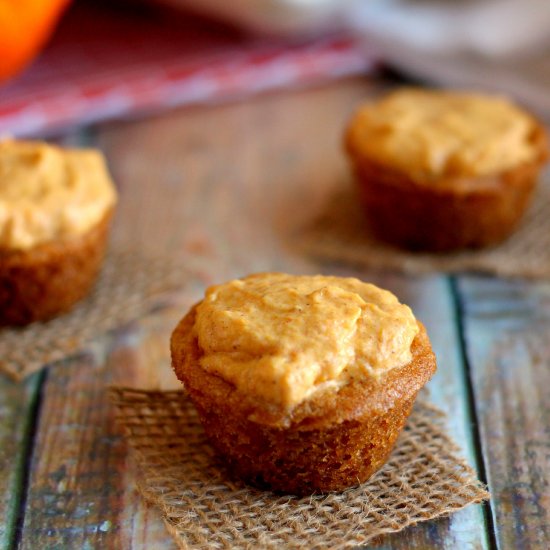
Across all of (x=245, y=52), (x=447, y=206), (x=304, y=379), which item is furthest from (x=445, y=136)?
(x=245, y=52)

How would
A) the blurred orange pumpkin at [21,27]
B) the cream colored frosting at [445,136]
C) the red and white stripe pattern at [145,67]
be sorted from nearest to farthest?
the cream colored frosting at [445,136] → the blurred orange pumpkin at [21,27] → the red and white stripe pattern at [145,67]

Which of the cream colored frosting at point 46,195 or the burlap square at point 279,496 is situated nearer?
the burlap square at point 279,496

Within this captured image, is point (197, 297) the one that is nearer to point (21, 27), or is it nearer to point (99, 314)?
point (99, 314)

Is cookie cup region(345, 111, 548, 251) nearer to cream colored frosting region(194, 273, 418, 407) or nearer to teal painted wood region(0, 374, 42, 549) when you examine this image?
cream colored frosting region(194, 273, 418, 407)

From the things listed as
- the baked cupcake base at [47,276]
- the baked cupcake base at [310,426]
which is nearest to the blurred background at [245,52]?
the baked cupcake base at [47,276]

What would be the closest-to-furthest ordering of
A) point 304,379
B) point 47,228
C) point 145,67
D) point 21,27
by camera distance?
point 304,379, point 47,228, point 21,27, point 145,67

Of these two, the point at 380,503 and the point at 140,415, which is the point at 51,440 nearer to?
the point at 140,415

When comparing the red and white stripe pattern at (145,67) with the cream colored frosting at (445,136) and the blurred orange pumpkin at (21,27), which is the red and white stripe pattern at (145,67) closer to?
the blurred orange pumpkin at (21,27)
